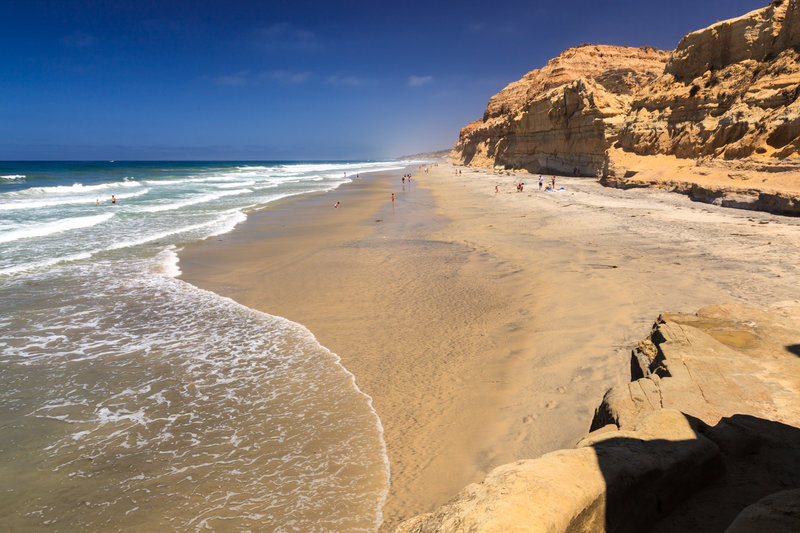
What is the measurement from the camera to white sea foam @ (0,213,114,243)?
1585 centimetres

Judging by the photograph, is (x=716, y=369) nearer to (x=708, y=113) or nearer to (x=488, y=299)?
(x=488, y=299)

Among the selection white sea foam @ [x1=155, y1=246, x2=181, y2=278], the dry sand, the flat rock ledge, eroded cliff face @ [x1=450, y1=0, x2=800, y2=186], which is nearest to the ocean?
the dry sand

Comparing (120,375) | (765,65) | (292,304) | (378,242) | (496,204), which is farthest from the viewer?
(496,204)

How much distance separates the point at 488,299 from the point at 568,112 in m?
35.0

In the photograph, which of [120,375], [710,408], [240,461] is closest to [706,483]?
[710,408]

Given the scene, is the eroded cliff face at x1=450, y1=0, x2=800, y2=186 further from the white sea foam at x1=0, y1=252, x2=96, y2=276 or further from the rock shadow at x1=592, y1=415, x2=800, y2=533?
the white sea foam at x1=0, y1=252, x2=96, y2=276

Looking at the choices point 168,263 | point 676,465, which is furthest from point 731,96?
point 168,263

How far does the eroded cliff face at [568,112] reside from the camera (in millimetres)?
33469

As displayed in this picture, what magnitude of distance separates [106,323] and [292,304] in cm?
337

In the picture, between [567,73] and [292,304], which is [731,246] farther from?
[567,73]

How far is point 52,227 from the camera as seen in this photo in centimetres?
1788

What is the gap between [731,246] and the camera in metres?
10.5

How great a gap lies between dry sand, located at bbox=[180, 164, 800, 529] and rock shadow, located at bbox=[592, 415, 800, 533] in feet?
5.08

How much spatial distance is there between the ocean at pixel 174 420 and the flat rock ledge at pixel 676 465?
1.88 m
